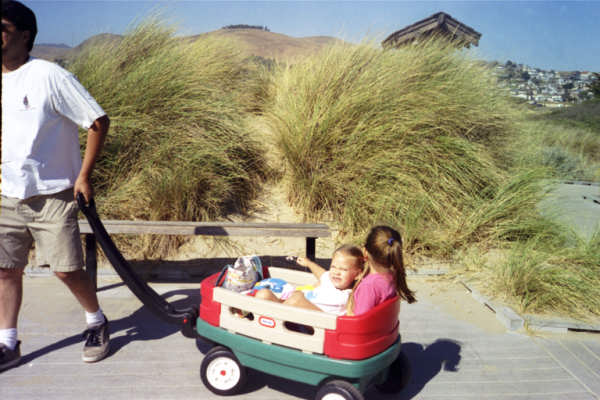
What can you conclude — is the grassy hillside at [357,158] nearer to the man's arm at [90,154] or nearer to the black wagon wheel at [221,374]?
the man's arm at [90,154]

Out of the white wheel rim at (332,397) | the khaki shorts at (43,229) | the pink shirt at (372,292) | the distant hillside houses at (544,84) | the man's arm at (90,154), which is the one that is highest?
the distant hillside houses at (544,84)

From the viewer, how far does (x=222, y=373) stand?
251 cm

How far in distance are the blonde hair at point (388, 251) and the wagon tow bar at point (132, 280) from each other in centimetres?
122

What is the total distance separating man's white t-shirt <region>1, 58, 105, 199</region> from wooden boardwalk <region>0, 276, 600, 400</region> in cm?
109

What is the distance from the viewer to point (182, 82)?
5723 mm

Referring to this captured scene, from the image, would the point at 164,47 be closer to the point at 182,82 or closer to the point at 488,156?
the point at 182,82

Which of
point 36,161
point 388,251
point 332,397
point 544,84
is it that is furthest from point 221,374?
point 544,84

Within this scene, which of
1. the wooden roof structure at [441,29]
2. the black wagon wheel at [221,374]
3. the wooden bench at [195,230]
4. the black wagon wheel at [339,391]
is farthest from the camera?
the wooden roof structure at [441,29]

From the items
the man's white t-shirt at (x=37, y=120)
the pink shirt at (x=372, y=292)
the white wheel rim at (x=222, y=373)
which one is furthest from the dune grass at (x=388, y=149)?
the man's white t-shirt at (x=37, y=120)

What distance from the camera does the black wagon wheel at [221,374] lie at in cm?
249

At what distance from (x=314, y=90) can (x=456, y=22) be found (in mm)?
4814

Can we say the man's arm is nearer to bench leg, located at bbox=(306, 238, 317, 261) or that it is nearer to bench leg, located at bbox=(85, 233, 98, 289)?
bench leg, located at bbox=(85, 233, 98, 289)

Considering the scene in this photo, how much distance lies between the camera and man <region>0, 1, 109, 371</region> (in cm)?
237

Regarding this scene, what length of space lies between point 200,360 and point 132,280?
2.21ft
